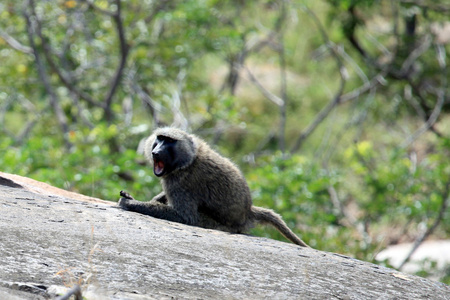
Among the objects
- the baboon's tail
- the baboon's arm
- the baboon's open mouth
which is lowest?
the baboon's arm

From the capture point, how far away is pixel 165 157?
5.70 m

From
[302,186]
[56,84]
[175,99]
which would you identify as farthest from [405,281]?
A: [56,84]

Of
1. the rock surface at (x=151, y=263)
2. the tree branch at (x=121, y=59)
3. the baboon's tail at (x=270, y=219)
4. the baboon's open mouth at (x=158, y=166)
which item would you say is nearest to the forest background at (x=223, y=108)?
the tree branch at (x=121, y=59)

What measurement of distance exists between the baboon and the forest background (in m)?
2.16

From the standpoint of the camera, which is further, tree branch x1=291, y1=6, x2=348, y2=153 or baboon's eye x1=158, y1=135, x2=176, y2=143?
tree branch x1=291, y1=6, x2=348, y2=153

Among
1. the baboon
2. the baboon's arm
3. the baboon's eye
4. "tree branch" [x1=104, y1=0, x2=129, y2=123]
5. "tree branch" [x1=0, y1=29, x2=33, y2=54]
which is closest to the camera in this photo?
the baboon's arm

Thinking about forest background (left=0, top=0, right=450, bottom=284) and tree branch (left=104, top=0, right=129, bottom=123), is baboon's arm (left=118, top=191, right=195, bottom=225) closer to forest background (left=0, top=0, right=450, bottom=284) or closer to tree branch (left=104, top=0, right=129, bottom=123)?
forest background (left=0, top=0, right=450, bottom=284)

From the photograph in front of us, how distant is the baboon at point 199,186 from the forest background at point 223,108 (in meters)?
2.16

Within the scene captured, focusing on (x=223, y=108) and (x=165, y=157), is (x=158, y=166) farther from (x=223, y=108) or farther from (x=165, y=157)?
(x=223, y=108)

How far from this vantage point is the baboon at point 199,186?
566 cm

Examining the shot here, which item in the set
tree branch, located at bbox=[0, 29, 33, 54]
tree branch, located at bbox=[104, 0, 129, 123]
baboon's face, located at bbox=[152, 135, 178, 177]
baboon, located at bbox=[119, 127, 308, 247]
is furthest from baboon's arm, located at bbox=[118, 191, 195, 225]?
tree branch, located at bbox=[0, 29, 33, 54]

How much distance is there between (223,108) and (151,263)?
8.26 metres

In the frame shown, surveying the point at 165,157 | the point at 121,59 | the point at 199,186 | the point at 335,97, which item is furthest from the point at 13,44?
the point at 199,186

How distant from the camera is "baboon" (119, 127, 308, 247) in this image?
18.6 feet
